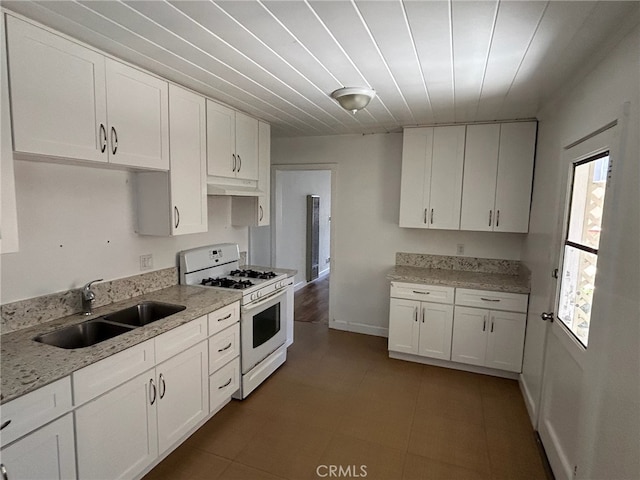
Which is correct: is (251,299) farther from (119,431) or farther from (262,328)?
(119,431)

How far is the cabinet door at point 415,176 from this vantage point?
11.6 ft

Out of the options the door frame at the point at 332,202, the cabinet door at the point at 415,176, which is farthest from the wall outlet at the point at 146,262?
the cabinet door at the point at 415,176

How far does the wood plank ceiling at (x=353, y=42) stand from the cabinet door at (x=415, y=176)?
2.95ft

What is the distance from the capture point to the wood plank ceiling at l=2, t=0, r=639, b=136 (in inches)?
55.5

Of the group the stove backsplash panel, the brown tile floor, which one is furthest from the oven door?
the stove backsplash panel

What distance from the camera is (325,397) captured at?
2.86 meters

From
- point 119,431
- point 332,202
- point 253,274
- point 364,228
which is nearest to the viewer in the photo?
point 119,431

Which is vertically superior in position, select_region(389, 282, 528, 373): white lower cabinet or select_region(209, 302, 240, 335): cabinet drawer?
select_region(209, 302, 240, 335): cabinet drawer

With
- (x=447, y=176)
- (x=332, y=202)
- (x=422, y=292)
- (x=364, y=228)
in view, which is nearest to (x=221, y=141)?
(x=332, y=202)

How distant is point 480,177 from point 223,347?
2.82 meters

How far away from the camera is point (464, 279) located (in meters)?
3.36

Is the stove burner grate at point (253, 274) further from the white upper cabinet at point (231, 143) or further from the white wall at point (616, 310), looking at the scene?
the white wall at point (616, 310)

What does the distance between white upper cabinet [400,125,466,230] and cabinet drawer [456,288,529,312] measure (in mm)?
687

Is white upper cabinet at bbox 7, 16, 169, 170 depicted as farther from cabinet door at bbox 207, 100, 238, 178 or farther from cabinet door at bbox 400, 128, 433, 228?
cabinet door at bbox 400, 128, 433, 228
